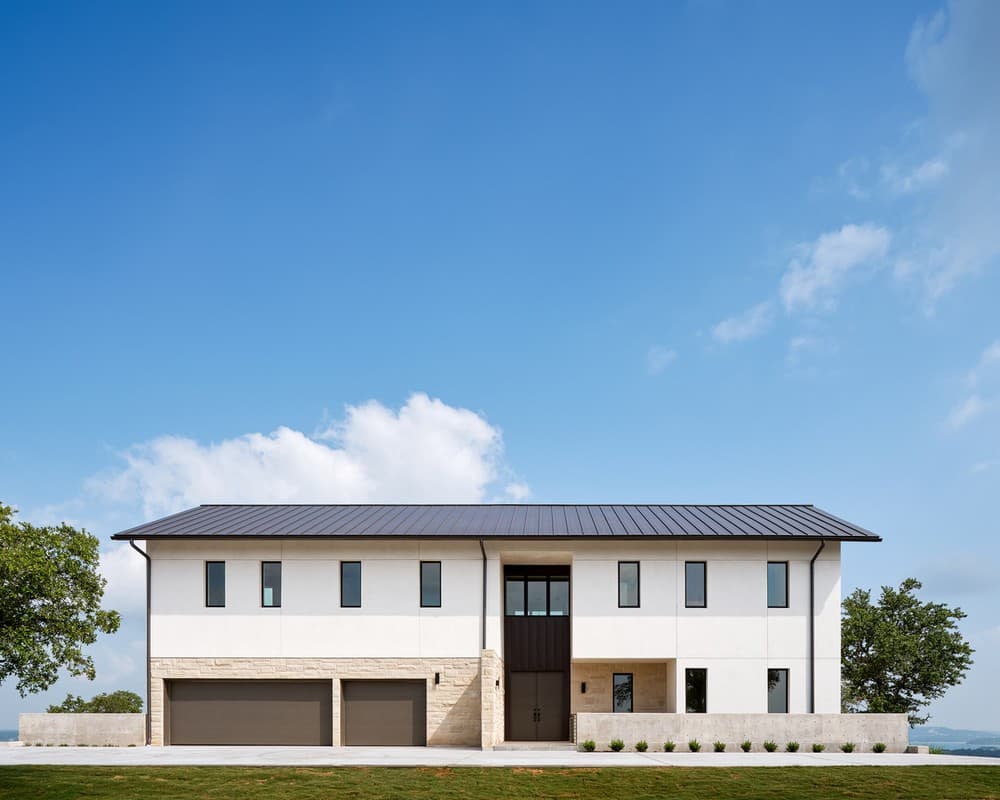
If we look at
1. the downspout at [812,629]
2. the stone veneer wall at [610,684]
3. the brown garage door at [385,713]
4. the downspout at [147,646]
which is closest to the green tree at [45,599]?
the downspout at [147,646]

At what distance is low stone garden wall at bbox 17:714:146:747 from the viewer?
28.5 m

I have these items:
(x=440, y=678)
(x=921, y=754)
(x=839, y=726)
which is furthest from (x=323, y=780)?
(x=921, y=754)

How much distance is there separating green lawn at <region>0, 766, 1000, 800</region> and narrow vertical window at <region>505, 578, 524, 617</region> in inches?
407

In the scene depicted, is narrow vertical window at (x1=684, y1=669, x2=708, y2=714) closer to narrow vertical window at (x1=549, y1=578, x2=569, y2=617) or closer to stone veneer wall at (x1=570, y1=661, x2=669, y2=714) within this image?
stone veneer wall at (x1=570, y1=661, x2=669, y2=714)

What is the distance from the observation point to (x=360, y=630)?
29969mm

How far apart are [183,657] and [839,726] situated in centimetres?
1999

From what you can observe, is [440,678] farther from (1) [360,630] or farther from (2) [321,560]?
(2) [321,560]

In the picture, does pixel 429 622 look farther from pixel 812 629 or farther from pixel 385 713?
pixel 812 629

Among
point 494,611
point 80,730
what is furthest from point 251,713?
point 494,611

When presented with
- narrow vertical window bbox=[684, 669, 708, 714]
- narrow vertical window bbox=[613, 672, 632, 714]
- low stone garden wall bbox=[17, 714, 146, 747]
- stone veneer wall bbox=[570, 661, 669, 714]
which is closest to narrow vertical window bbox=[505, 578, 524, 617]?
stone veneer wall bbox=[570, 661, 669, 714]

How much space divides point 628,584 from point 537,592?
3.53 meters

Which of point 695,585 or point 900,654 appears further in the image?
point 900,654

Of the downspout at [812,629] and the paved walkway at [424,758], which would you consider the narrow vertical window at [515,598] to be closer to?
the paved walkway at [424,758]

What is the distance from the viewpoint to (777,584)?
30.6 m
